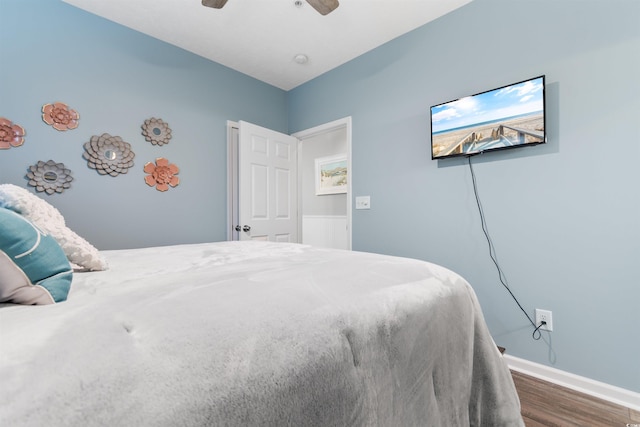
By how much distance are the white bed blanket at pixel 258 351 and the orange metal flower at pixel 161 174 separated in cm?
182

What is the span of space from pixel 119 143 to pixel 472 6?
3.11 meters

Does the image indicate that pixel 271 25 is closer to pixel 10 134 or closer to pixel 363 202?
pixel 363 202

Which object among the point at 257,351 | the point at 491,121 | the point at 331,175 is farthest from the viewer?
the point at 331,175

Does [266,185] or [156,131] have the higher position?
[156,131]

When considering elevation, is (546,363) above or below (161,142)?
below

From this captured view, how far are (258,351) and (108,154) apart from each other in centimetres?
258

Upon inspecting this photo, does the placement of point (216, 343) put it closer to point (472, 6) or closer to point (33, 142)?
point (33, 142)

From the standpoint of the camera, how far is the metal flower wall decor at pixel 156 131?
8.24 feet

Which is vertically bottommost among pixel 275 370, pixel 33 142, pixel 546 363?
pixel 546 363

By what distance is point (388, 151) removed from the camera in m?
2.69

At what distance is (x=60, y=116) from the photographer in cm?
210

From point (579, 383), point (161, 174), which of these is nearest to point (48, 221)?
point (161, 174)

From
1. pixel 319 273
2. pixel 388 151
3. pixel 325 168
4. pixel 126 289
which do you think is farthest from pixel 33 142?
pixel 325 168

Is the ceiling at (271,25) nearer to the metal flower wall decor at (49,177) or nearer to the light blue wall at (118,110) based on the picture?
the light blue wall at (118,110)
